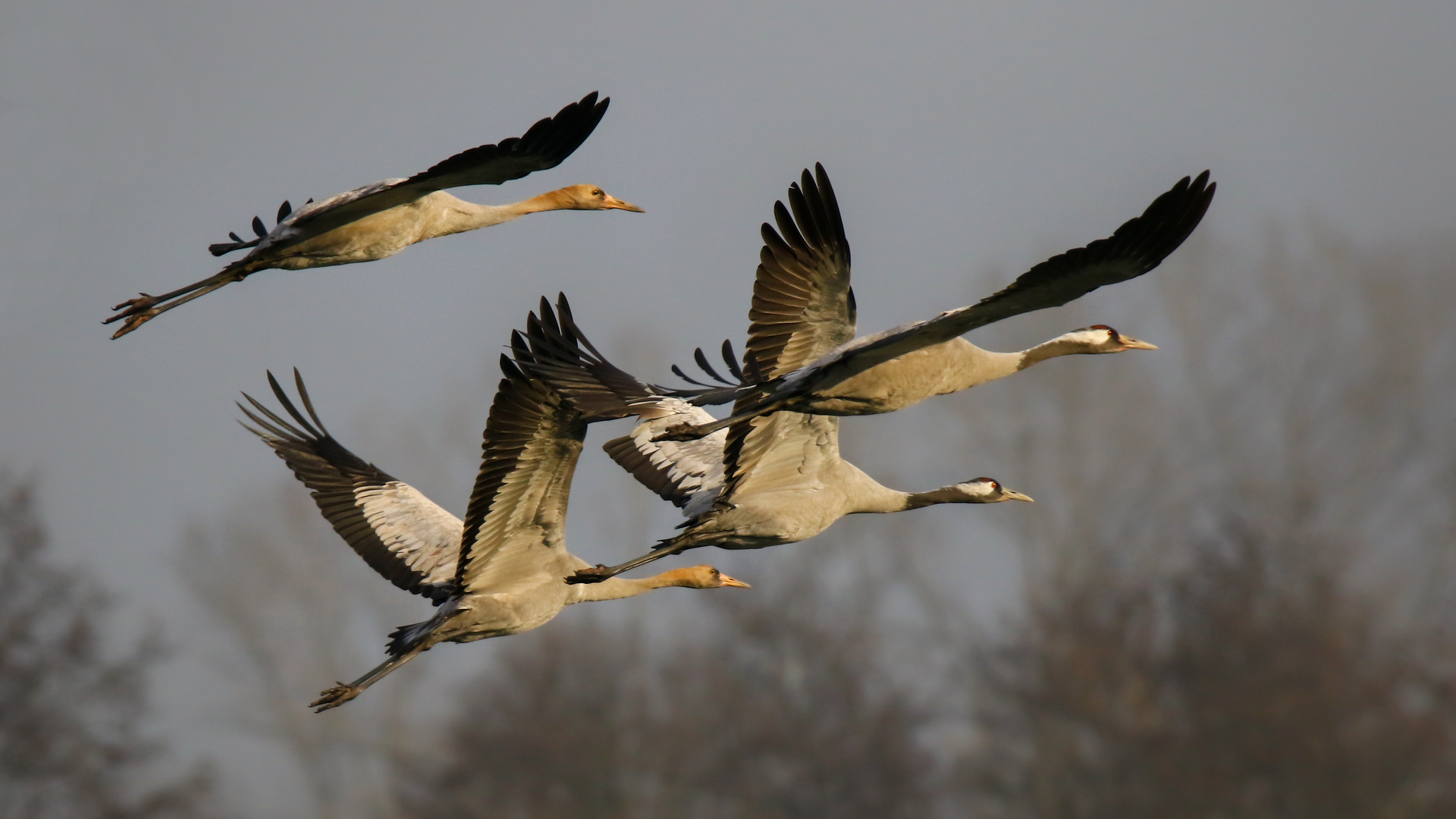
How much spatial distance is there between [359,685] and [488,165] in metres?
3.36

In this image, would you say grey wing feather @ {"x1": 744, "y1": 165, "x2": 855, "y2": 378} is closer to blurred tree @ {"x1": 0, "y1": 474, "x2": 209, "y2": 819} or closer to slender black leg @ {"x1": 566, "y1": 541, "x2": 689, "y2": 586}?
slender black leg @ {"x1": 566, "y1": 541, "x2": 689, "y2": 586}

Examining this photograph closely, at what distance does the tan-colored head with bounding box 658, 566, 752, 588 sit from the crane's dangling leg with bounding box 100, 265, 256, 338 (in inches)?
154

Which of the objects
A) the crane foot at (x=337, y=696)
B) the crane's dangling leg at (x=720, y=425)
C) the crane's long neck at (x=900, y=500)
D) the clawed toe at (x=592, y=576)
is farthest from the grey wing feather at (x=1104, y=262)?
the crane foot at (x=337, y=696)

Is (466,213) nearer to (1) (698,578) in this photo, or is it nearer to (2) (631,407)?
(2) (631,407)

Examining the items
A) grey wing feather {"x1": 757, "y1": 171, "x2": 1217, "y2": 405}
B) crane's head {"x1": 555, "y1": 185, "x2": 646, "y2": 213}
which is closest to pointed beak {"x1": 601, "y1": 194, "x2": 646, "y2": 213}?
crane's head {"x1": 555, "y1": 185, "x2": 646, "y2": 213}

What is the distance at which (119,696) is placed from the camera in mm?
24766

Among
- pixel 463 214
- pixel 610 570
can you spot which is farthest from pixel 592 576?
pixel 463 214

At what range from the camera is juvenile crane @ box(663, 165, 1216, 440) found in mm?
7668

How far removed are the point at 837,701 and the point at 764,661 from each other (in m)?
1.87

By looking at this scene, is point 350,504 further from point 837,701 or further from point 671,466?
point 837,701

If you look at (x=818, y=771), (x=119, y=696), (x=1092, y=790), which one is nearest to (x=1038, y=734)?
(x=1092, y=790)

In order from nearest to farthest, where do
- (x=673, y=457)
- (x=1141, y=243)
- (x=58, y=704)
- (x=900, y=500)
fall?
(x=1141, y=243)
(x=900, y=500)
(x=673, y=457)
(x=58, y=704)

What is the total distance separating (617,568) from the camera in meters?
10.2

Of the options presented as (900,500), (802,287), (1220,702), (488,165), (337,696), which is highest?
(488,165)
